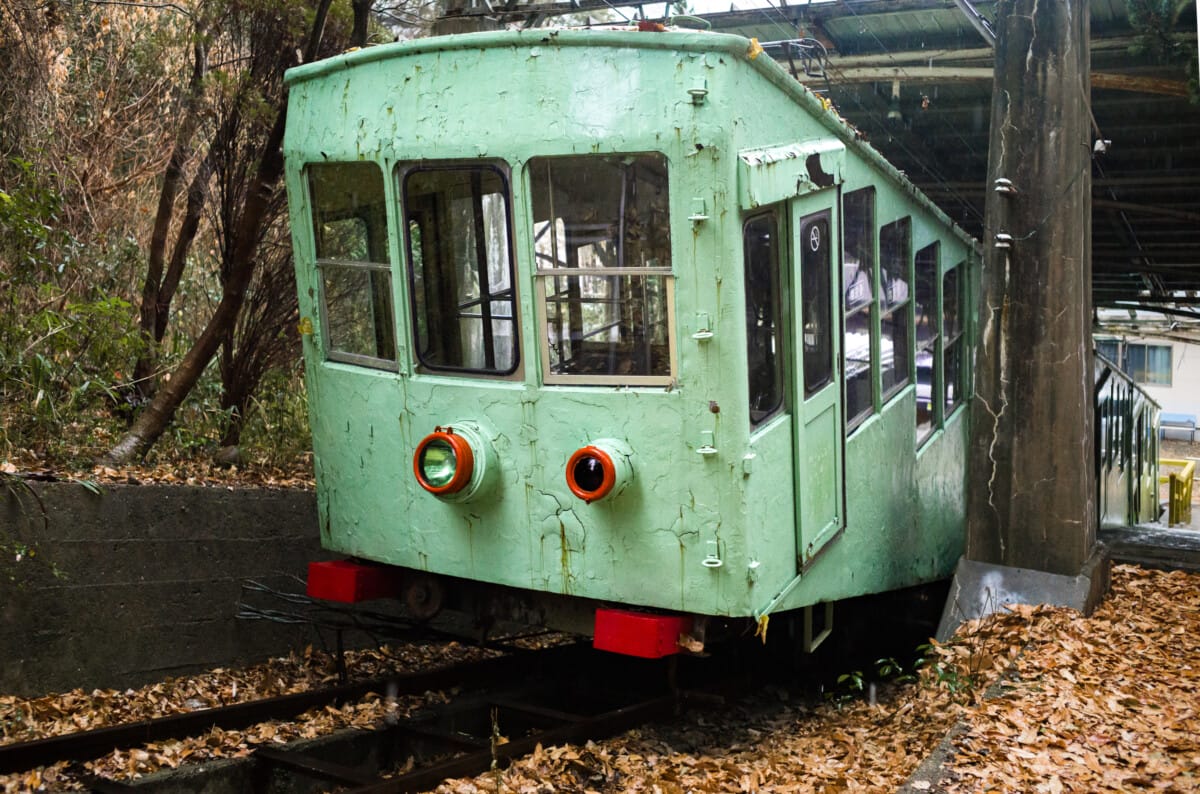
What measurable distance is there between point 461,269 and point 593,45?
1214 mm

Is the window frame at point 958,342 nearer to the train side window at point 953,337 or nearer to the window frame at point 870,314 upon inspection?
the train side window at point 953,337

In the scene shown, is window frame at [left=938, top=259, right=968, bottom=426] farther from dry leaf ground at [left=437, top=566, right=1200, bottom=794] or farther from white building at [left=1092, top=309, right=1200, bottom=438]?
white building at [left=1092, top=309, right=1200, bottom=438]

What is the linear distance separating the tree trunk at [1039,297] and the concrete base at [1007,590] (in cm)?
7

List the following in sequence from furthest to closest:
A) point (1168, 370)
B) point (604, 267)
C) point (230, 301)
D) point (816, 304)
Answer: point (1168, 370), point (230, 301), point (816, 304), point (604, 267)

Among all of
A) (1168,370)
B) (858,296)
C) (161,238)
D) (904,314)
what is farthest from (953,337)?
(1168,370)

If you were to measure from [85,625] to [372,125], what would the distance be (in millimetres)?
3063

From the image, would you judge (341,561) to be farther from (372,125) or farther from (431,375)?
(372,125)

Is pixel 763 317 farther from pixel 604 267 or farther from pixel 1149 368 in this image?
pixel 1149 368

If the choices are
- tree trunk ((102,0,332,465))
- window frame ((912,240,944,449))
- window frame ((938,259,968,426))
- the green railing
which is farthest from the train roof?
the green railing

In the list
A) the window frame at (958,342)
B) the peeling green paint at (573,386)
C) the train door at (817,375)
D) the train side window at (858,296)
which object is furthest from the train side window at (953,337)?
the peeling green paint at (573,386)

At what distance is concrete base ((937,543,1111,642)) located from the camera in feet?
22.3

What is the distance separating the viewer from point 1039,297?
22.6 feet

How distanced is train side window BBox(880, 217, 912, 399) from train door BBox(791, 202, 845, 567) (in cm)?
101

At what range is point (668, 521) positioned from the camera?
507 centimetres
